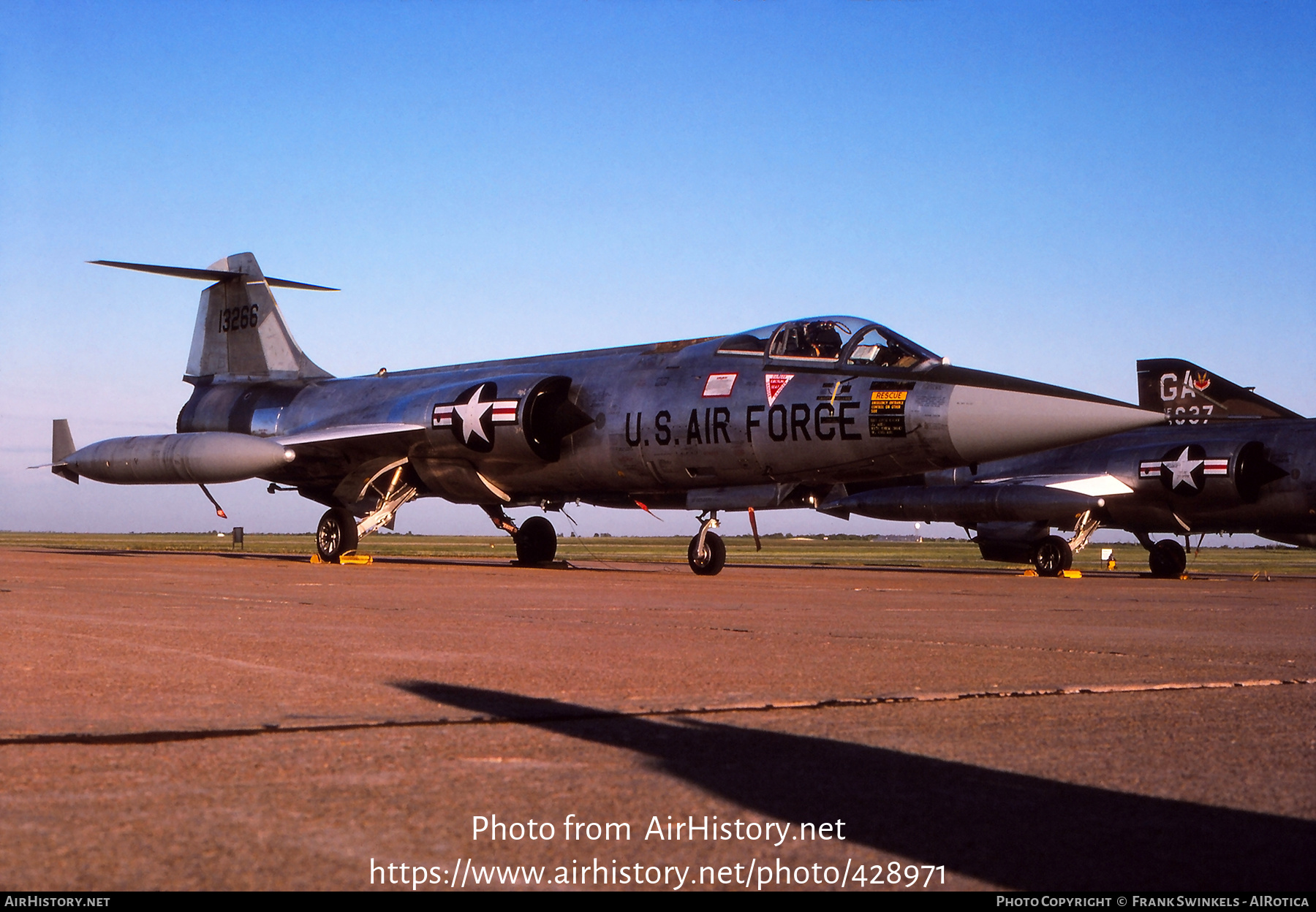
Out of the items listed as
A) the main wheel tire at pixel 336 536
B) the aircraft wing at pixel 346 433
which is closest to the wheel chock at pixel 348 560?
the main wheel tire at pixel 336 536

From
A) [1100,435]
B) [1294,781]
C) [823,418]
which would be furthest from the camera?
[823,418]

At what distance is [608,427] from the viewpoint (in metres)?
17.3

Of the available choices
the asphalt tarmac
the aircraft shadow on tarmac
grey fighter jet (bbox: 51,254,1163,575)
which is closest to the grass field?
grey fighter jet (bbox: 51,254,1163,575)

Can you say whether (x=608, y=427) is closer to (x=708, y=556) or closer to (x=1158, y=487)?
(x=708, y=556)

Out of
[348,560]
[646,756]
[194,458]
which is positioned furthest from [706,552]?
[646,756]

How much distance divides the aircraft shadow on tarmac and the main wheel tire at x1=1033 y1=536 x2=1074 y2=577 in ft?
63.9

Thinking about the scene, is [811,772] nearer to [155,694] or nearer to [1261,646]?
[155,694]

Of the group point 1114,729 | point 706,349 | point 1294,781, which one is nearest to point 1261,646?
point 1114,729

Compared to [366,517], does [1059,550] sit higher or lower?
lower

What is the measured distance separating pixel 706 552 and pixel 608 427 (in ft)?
7.24

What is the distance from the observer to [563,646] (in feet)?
21.5

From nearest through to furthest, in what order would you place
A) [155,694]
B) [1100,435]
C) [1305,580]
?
[155,694], [1100,435], [1305,580]

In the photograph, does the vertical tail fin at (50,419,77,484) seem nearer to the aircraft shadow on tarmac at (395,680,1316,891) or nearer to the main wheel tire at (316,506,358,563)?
the main wheel tire at (316,506,358,563)

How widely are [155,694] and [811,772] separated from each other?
255 centimetres
